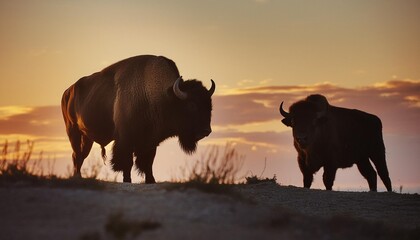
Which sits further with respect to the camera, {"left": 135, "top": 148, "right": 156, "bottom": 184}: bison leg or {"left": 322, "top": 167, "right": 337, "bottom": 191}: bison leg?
{"left": 322, "top": 167, "right": 337, "bottom": 191}: bison leg

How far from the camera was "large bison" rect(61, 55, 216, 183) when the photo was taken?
14.9 m

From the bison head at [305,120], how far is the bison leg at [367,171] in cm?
272

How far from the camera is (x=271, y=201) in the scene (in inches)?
509

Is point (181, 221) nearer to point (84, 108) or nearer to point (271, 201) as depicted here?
point (271, 201)

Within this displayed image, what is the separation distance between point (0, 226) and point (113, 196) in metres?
1.44

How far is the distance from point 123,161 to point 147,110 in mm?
1307

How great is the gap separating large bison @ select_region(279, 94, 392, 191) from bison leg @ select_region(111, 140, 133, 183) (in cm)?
428

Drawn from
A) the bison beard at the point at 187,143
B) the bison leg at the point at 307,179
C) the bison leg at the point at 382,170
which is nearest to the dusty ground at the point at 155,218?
the bison beard at the point at 187,143

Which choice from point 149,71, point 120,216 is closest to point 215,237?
point 120,216

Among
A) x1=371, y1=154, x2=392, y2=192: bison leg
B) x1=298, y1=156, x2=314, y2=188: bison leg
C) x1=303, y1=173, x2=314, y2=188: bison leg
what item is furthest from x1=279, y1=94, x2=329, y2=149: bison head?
x1=371, y1=154, x2=392, y2=192: bison leg

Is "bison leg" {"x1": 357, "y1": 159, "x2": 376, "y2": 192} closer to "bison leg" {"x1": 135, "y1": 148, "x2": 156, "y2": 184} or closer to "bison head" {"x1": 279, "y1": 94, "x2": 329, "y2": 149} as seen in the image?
"bison head" {"x1": 279, "y1": 94, "x2": 329, "y2": 149}

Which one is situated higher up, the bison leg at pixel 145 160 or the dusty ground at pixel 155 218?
the bison leg at pixel 145 160

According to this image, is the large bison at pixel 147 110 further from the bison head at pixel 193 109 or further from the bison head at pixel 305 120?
the bison head at pixel 305 120

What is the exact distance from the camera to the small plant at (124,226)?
679 cm
